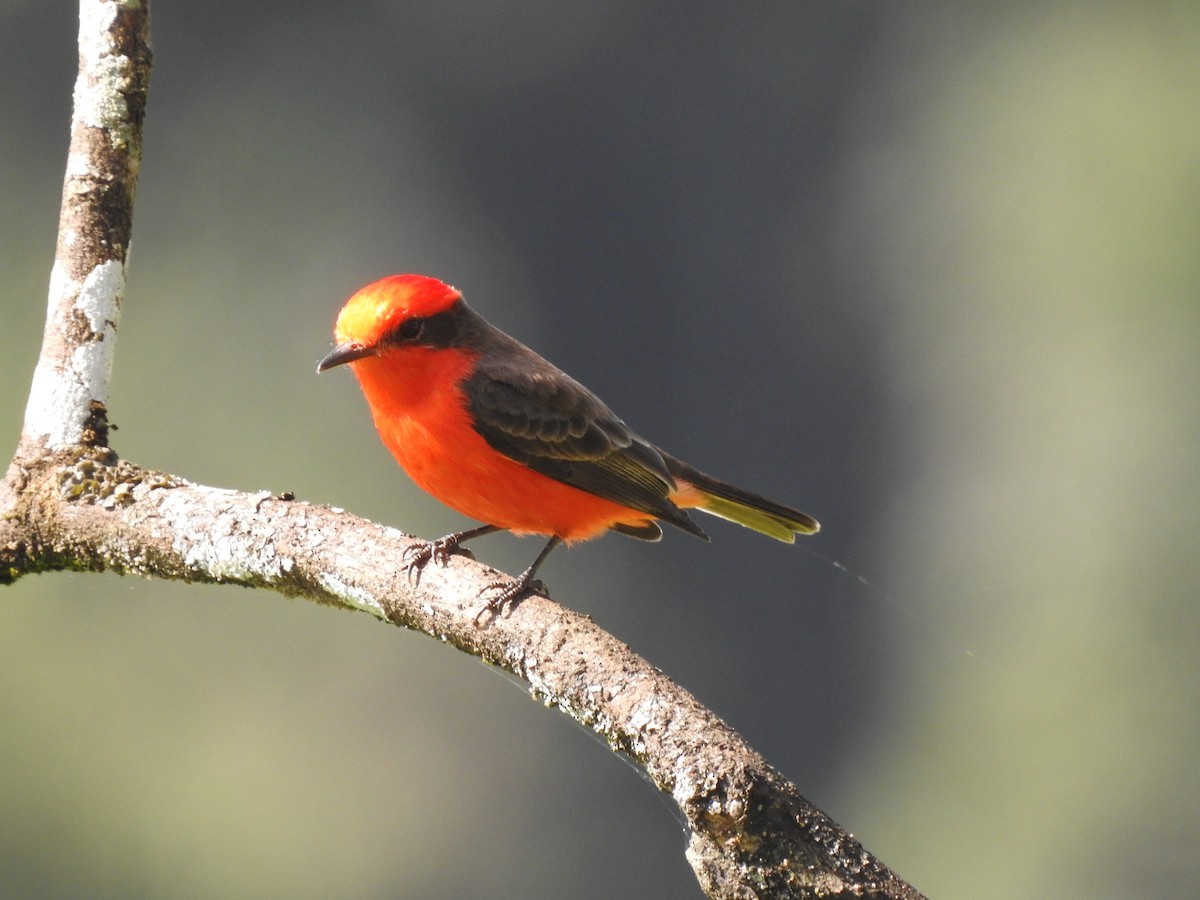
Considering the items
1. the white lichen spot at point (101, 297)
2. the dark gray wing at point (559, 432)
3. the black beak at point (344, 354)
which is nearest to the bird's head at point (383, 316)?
the black beak at point (344, 354)

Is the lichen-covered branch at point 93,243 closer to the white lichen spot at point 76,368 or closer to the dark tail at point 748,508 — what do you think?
the white lichen spot at point 76,368

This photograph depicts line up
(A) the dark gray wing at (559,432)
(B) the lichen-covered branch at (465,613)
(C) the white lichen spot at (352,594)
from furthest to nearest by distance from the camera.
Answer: (A) the dark gray wing at (559,432) → (C) the white lichen spot at (352,594) → (B) the lichen-covered branch at (465,613)

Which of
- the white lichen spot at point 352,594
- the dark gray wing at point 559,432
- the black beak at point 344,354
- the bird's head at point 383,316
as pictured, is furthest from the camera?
the dark gray wing at point 559,432

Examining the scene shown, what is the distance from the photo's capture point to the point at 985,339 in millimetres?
40469

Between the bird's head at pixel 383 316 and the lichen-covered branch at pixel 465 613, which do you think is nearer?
the lichen-covered branch at pixel 465 613

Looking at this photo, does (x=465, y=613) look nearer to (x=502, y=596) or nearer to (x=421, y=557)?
(x=502, y=596)

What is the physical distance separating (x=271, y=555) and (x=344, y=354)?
3.44ft

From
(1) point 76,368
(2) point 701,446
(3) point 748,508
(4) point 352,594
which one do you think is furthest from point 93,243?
(2) point 701,446

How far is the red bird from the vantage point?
17.2 ft

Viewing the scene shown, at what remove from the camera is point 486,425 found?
17.7 ft

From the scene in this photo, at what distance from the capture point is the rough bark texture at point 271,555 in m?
3.12

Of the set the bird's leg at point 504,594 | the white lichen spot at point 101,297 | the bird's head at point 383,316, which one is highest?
the bird's head at point 383,316

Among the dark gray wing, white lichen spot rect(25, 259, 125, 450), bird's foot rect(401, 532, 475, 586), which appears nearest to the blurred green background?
the dark gray wing

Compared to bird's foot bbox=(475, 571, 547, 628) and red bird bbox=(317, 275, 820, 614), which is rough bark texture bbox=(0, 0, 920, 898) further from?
red bird bbox=(317, 275, 820, 614)
